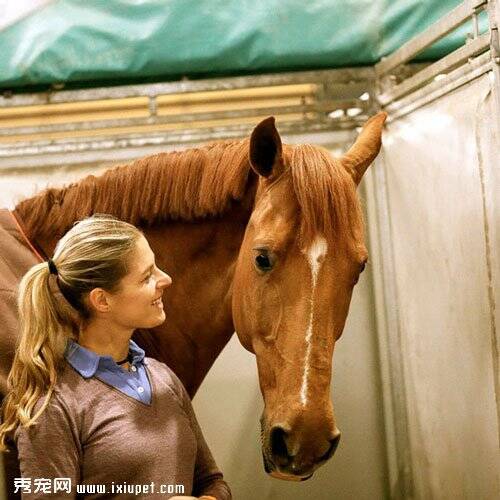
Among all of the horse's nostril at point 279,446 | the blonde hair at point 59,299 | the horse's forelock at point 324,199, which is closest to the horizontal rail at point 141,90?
the horse's forelock at point 324,199

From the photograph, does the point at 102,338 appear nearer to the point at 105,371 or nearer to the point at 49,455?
the point at 105,371

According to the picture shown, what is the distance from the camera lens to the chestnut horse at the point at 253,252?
1.42 meters

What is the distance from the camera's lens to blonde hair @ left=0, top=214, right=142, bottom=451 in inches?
48.7

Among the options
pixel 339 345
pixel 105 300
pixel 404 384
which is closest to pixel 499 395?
pixel 404 384

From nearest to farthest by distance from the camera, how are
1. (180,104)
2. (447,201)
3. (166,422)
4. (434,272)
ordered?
(166,422)
(447,201)
(434,272)
(180,104)

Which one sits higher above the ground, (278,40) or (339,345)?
(278,40)

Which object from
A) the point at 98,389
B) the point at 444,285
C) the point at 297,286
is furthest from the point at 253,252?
the point at 444,285

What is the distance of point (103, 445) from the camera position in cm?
119

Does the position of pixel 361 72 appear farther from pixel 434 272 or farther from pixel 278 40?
pixel 434 272

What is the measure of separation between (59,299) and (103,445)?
31cm

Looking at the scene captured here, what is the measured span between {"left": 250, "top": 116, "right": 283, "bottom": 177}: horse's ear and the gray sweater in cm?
61

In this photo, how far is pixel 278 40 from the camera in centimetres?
241

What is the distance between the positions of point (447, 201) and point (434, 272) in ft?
Result: 0.84

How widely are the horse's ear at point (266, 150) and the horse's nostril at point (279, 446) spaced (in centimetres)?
61
